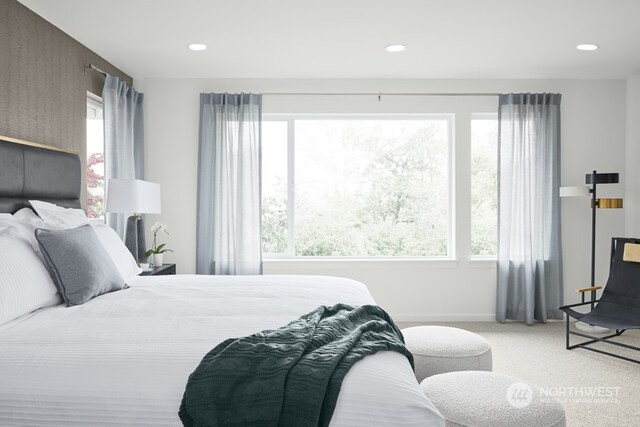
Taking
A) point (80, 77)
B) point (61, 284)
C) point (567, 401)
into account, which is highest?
point (80, 77)

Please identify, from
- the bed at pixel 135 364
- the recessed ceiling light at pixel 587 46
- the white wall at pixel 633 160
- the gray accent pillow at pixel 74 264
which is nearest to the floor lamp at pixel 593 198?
the white wall at pixel 633 160

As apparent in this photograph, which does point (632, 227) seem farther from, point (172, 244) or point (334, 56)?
point (172, 244)

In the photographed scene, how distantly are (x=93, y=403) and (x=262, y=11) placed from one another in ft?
8.70

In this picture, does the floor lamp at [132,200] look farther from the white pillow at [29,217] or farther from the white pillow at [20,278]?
the white pillow at [20,278]

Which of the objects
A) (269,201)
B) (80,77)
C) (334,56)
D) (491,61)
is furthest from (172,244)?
(491,61)

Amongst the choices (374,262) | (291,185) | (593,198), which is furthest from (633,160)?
(291,185)

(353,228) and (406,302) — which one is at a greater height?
(353,228)

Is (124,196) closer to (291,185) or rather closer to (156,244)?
(156,244)

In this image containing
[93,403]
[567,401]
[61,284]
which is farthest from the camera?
[567,401]

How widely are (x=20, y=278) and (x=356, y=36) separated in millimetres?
2805

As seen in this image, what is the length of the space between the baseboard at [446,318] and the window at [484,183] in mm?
641

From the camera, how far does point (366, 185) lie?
17.4 ft

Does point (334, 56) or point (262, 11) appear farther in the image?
point (334, 56)

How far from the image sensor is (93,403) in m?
1.56
